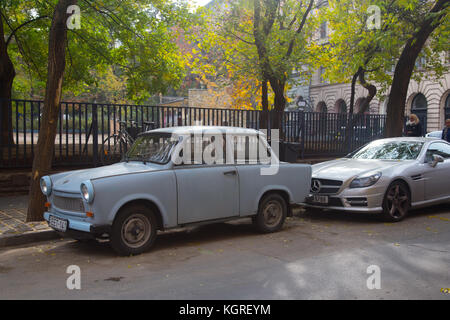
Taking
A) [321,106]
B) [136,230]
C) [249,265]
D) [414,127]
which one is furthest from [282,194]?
[321,106]

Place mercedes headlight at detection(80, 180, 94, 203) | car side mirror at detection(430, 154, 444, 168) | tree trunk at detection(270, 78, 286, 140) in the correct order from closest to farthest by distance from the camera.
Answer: mercedes headlight at detection(80, 180, 94, 203) → car side mirror at detection(430, 154, 444, 168) → tree trunk at detection(270, 78, 286, 140)

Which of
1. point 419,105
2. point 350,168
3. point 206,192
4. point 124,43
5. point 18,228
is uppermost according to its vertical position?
point 124,43

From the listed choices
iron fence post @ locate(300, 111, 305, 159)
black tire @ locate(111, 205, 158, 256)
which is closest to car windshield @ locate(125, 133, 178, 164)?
black tire @ locate(111, 205, 158, 256)

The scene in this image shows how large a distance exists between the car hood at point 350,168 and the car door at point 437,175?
66 centimetres

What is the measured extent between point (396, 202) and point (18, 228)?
6749 mm

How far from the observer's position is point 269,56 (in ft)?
47.9

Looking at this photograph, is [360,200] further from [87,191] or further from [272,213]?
[87,191]

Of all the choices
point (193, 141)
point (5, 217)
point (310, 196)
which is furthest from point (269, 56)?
point (5, 217)

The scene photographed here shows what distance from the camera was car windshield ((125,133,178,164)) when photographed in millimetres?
6605

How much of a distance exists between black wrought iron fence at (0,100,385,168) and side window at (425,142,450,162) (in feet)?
19.7

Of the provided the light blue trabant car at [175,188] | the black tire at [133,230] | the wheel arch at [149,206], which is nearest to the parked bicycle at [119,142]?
the light blue trabant car at [175,188]

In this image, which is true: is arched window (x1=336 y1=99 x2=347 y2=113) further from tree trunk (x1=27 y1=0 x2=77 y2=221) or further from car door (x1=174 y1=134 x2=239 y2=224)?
car door (x1=174 y1=134 x2=239 y2=224)

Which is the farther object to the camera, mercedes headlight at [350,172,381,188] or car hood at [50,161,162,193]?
mercedes headlight at [350,172,381,188]

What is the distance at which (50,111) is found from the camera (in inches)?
310
